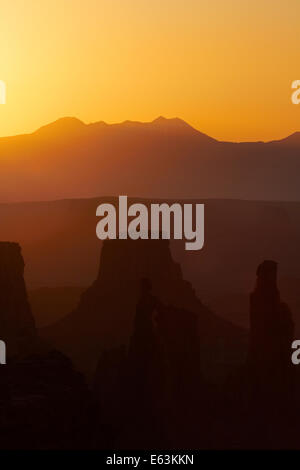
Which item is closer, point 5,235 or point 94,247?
point 94,247

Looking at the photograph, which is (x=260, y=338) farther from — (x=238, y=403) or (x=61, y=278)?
(x=61, y=278)

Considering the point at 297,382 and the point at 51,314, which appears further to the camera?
the point at 51,314

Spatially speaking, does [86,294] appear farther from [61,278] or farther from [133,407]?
[61,278]

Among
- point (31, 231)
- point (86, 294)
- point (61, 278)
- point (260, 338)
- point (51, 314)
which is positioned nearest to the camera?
point (260, 338)

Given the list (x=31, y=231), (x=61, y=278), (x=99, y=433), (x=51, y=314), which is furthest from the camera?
(x=31, y=231)

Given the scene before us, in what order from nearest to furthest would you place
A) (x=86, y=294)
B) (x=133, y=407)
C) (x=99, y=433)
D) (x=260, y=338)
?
(x=99, y=433), (x=133, y=407), (x=260, y=338), (x=86, y=294)

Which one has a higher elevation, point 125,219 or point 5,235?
point 5,235

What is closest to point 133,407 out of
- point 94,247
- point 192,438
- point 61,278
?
point 192,438

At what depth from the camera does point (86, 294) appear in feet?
369

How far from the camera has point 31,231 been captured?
190m

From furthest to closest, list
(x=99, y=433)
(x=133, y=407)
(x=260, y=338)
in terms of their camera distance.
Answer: (x=260, y=338) → (x=133, y=407) → (x=99, y=433)
